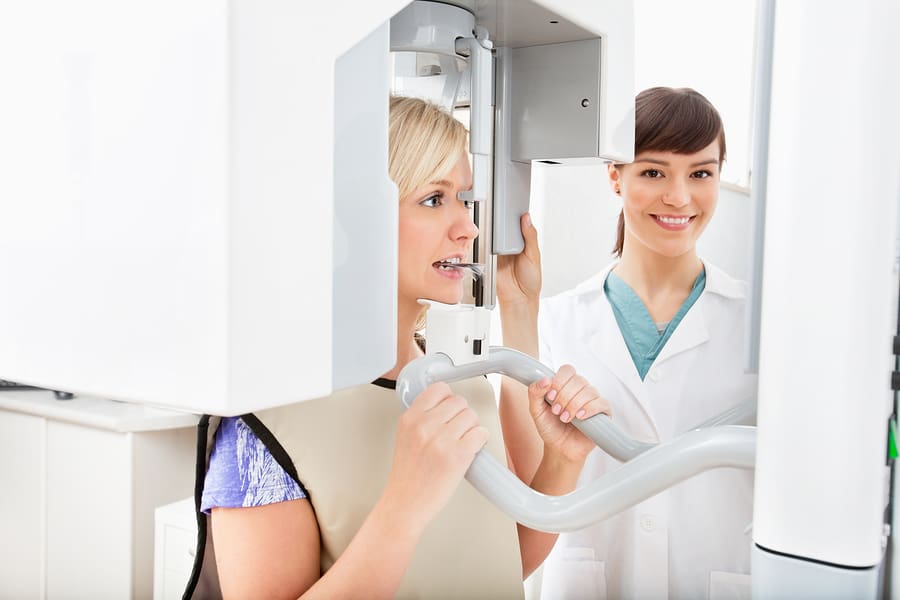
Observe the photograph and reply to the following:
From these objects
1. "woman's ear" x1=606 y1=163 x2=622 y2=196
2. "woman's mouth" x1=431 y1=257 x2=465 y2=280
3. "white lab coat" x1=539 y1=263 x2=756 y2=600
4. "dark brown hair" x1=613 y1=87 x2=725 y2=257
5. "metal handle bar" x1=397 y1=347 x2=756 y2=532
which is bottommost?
"white lab coat" x1=539 y1=263 x2=756 y2=600

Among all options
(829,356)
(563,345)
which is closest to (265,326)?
(829,356)

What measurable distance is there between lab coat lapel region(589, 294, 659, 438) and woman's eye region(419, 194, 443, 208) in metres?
0.69

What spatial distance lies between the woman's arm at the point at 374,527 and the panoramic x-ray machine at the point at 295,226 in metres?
0.15

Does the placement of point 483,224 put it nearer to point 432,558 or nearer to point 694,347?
point 432,558

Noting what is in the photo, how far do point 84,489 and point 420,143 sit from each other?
66.3 inches

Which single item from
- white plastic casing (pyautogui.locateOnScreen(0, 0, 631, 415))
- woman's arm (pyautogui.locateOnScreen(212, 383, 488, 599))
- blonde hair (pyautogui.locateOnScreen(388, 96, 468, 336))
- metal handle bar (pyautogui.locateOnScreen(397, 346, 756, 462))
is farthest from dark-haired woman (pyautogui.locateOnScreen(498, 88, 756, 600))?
white plastic casing (pyautogui.locateOnScreen(0, 0, 631, 415))

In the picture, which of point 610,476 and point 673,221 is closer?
point 610,476

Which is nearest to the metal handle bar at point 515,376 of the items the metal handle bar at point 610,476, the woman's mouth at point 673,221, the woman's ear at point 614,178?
the metal handle bar at point 610,476

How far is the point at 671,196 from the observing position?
4.59 ft

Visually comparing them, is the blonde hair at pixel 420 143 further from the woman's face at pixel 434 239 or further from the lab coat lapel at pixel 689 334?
the lab coat lapel at pixel 689 334

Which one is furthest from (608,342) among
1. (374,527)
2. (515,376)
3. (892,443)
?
(892,443)

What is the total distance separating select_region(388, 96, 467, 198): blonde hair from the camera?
0.85 m

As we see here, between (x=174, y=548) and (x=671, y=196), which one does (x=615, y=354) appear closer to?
(x=671, y=196)

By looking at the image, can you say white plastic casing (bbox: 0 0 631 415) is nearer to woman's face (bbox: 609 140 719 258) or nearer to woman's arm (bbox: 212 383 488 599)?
woman's arm (bbox: 212 383 488 599)
